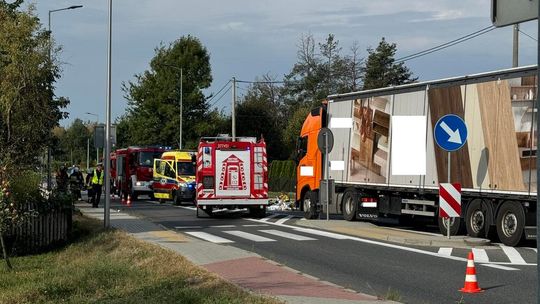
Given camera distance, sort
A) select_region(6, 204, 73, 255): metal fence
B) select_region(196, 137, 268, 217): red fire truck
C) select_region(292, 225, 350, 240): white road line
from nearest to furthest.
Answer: select_region(6, 204, 73, 255): metal fence
select_region(292, 225, 350, 240): white road line
select_region(196, 137, 268, 217): red fire truck

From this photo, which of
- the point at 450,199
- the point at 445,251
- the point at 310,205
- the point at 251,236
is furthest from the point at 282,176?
the point at 445,251

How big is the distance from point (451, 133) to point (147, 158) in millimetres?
28944

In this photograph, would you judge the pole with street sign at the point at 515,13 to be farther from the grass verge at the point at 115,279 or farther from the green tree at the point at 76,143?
the green tree at the point at 76,143

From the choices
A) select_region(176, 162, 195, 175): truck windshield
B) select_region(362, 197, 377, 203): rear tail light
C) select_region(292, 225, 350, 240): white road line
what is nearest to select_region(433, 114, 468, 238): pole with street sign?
select_region(292, 225, 350, 240): white road line

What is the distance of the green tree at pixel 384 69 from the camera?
69062mm

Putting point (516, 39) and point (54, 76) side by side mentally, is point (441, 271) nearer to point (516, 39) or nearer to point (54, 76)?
point (516, 39)

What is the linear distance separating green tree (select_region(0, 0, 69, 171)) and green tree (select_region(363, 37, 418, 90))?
1853 inches

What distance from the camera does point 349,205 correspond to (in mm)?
22969

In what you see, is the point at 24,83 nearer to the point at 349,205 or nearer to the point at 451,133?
the point at 349,205

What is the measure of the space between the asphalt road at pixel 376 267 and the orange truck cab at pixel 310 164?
366 centimetres

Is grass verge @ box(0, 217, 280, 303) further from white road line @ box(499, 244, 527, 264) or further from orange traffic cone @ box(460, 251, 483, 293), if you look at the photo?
white road line @ box(499, 244, 527, 264)

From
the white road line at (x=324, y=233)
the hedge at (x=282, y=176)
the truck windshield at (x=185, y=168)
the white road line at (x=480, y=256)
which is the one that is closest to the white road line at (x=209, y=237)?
the white road line at (x=324, y=233)

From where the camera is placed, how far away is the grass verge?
9.49 meters

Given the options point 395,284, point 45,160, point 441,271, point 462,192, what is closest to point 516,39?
point 462,192
